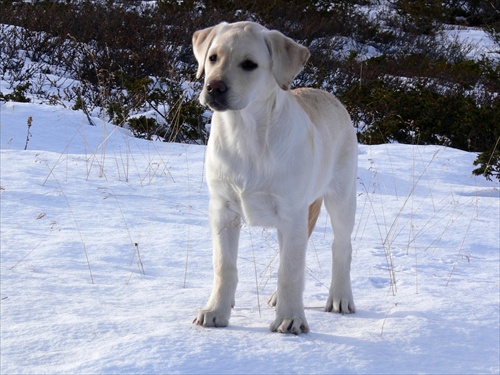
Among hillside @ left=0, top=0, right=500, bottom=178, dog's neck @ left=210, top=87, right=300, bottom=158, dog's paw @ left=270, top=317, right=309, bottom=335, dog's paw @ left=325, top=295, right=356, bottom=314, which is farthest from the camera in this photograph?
hillside @ left=0, top=0, right=500, bottom=178

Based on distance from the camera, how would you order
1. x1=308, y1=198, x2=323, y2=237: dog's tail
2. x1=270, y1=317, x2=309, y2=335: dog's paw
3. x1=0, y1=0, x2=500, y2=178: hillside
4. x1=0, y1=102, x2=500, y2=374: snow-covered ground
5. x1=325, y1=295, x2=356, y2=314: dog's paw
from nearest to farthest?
x1=0, y1=102, x2=500, y2=374: snow-covered ground → x1=270, y1=317, x2=309, y2=335: dog's paw → x1=325, y1=295, x2=356, y2=314: dog's paw → x1=308, y1=198, x2=323, y2=237: dog's tail → x1=0, y1=0, x2=500, y2=178: hillside

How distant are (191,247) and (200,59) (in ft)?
4.91

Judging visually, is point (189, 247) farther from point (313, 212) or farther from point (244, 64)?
point (244, 64)

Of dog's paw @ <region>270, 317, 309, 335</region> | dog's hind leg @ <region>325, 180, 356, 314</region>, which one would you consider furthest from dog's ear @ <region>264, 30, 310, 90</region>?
dog's paw @ <region>270, 317, 309, 335</region>

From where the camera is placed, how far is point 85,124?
803 cm

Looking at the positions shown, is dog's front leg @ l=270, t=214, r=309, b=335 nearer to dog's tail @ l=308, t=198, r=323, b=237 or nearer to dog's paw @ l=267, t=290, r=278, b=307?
dog's paw @ l=267, t=290, r=278, b=307

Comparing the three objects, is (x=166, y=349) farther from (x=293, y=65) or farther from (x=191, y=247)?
(x=191, y=247)

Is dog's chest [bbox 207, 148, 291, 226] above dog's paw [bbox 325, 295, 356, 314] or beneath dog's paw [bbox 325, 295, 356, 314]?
above

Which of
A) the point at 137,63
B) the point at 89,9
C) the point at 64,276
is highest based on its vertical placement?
the point at 89,9

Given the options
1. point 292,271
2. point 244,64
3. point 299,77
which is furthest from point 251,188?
point 299,77

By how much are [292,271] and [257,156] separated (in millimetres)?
505

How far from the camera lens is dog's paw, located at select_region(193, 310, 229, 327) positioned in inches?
121

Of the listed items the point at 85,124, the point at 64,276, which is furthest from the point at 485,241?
the point at 85,124

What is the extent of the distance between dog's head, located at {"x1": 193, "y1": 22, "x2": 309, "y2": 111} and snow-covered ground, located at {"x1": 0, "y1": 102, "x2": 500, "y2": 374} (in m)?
0.94
